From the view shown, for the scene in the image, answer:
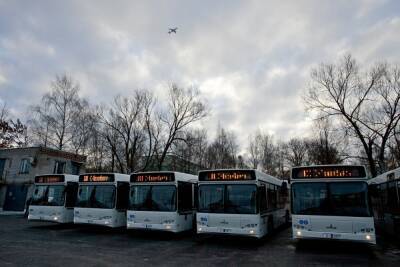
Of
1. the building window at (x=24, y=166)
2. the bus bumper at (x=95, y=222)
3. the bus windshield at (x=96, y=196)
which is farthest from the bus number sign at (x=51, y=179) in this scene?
the building window at (x=24, y=166)

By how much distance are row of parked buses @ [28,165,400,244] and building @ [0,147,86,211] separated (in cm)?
1810

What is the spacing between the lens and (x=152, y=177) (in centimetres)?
1441

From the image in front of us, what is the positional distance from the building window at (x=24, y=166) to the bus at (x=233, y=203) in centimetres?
2887

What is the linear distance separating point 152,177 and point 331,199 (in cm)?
796

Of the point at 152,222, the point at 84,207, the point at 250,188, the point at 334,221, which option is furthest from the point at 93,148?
the point at 334,221

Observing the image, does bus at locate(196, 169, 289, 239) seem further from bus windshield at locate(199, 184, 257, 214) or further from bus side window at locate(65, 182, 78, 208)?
bus side window at locate(65, 182, 78, 208)

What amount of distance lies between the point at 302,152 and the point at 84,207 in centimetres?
4898

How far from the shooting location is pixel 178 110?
38.2 m

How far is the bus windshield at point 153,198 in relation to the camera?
13711mm

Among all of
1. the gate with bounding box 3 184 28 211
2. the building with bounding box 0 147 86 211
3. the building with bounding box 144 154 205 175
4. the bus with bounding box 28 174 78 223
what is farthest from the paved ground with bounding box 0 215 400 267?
the building with bounding box 144 154 205 175

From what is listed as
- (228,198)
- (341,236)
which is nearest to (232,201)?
(228,198)

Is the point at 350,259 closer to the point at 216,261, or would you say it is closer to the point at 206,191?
the point at 216,261

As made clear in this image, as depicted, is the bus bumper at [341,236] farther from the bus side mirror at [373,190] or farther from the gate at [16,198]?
the gate at [16,198]

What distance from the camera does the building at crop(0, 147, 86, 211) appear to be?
110 ft
